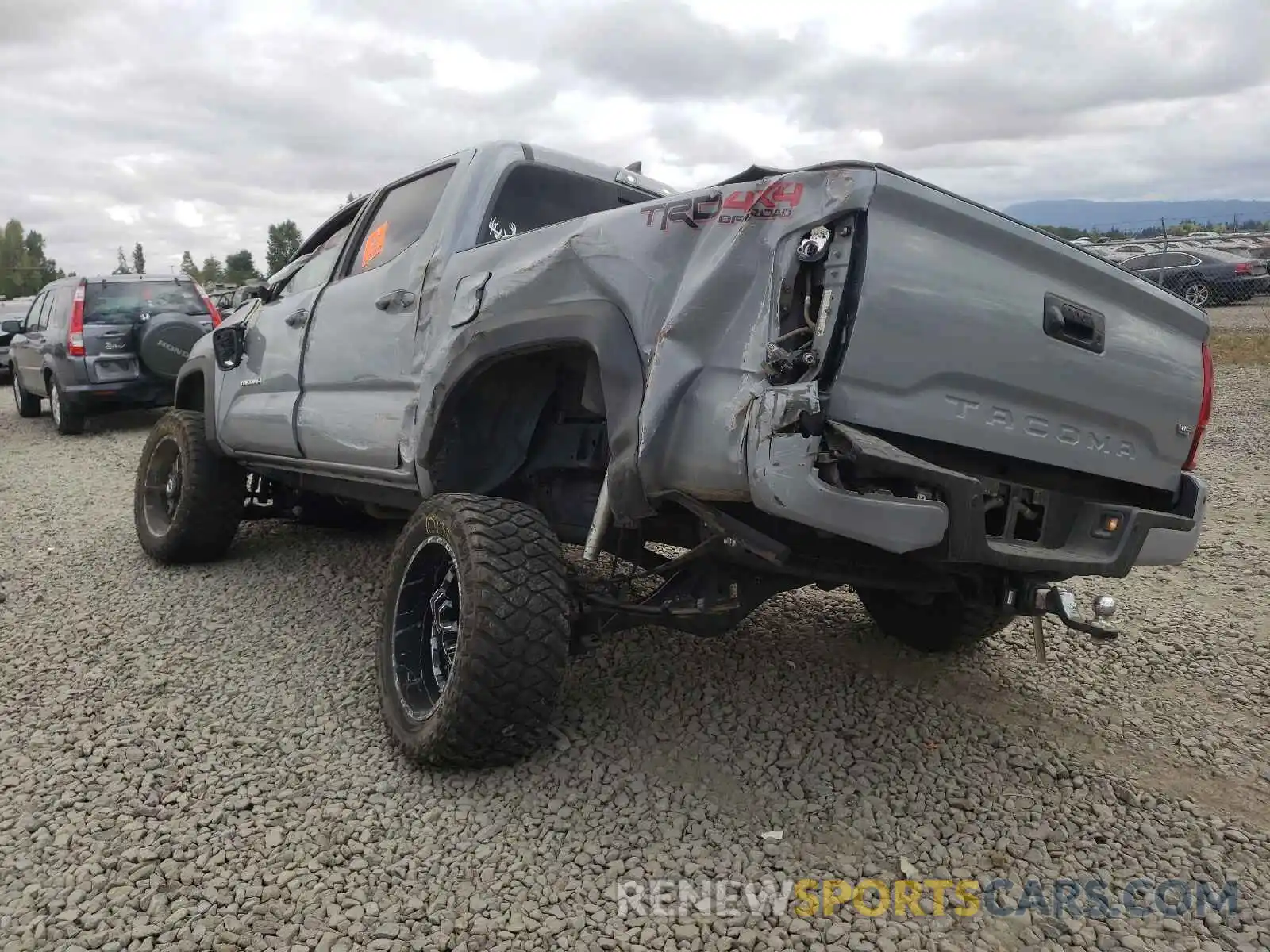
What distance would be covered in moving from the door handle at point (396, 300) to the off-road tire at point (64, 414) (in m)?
8.93

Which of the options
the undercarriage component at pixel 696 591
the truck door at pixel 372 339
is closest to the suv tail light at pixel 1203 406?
the undercarriage component at pixel 696 591

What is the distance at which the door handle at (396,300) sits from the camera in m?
3.67

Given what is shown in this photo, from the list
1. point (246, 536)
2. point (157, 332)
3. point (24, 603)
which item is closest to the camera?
point (24, 603)

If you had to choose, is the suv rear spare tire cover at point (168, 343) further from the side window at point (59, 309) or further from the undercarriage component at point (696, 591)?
the undercarriage component at point (696, 591)

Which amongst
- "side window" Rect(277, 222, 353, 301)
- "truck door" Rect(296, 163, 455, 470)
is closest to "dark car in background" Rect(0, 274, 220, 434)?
"side window" Rect(277, 222, 353, 301)

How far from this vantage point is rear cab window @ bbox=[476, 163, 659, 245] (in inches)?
149

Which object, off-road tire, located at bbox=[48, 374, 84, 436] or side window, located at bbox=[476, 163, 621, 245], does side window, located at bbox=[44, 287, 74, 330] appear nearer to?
off-road tire, located at bbox=[48, 374, 84, 436]

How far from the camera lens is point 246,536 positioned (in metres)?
6.17

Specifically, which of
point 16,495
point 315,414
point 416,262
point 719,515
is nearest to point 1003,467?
point 719,515

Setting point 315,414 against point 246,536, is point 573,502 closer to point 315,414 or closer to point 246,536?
point 315,414

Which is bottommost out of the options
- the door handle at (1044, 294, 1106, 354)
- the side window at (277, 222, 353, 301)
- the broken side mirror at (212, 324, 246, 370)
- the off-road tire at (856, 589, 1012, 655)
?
the off-road tire at (856, 589, 1012, 655)

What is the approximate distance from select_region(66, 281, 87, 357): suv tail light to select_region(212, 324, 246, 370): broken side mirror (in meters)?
6.73

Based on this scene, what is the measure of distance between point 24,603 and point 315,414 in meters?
2.03

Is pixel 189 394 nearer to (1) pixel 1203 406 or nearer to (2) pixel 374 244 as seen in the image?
(2) pixel 374 244
